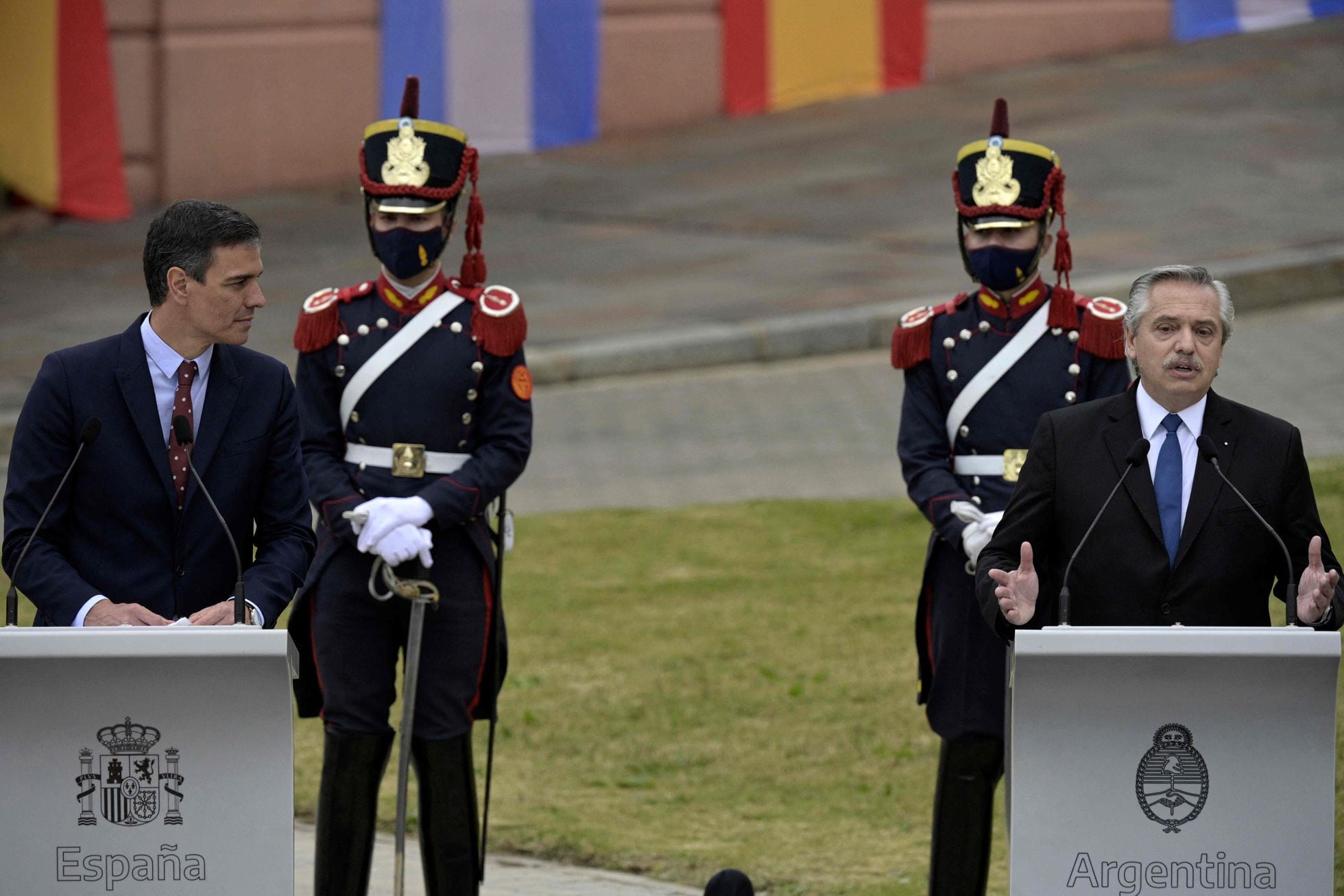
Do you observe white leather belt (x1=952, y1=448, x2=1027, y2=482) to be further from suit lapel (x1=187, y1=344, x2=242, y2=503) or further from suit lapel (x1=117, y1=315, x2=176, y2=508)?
suit lapel (x1=117, y1=315, x2=176, y2=508)

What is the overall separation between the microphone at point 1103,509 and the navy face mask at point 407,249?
195 centimetres

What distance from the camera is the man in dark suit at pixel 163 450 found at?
4.52 meters

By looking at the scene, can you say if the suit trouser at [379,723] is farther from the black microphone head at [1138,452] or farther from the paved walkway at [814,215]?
the paved walkway at [814,215]

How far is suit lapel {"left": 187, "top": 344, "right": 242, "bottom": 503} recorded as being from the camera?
4.64 m

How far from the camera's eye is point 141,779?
395cm

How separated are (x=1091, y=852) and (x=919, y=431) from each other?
175cm

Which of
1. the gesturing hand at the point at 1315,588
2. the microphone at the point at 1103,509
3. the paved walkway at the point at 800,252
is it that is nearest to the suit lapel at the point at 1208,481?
the microphone at the point at 1103,509

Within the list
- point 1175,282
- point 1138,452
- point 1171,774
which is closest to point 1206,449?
point 1138,452

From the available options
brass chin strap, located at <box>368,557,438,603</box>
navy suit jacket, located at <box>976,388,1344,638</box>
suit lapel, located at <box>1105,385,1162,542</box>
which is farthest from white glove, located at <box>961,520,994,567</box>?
brass chin strap, located at <box>368,557,438,603</box>

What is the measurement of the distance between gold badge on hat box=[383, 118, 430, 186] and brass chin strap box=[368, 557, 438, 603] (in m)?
0.99

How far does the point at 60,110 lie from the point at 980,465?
1170 centimetres

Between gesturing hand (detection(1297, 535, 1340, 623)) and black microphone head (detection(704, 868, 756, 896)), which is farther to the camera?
black microphone head (detection(704, 868, 756, 896))

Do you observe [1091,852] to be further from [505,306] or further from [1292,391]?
[1292,391]

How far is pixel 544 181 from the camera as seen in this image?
17.2 m
